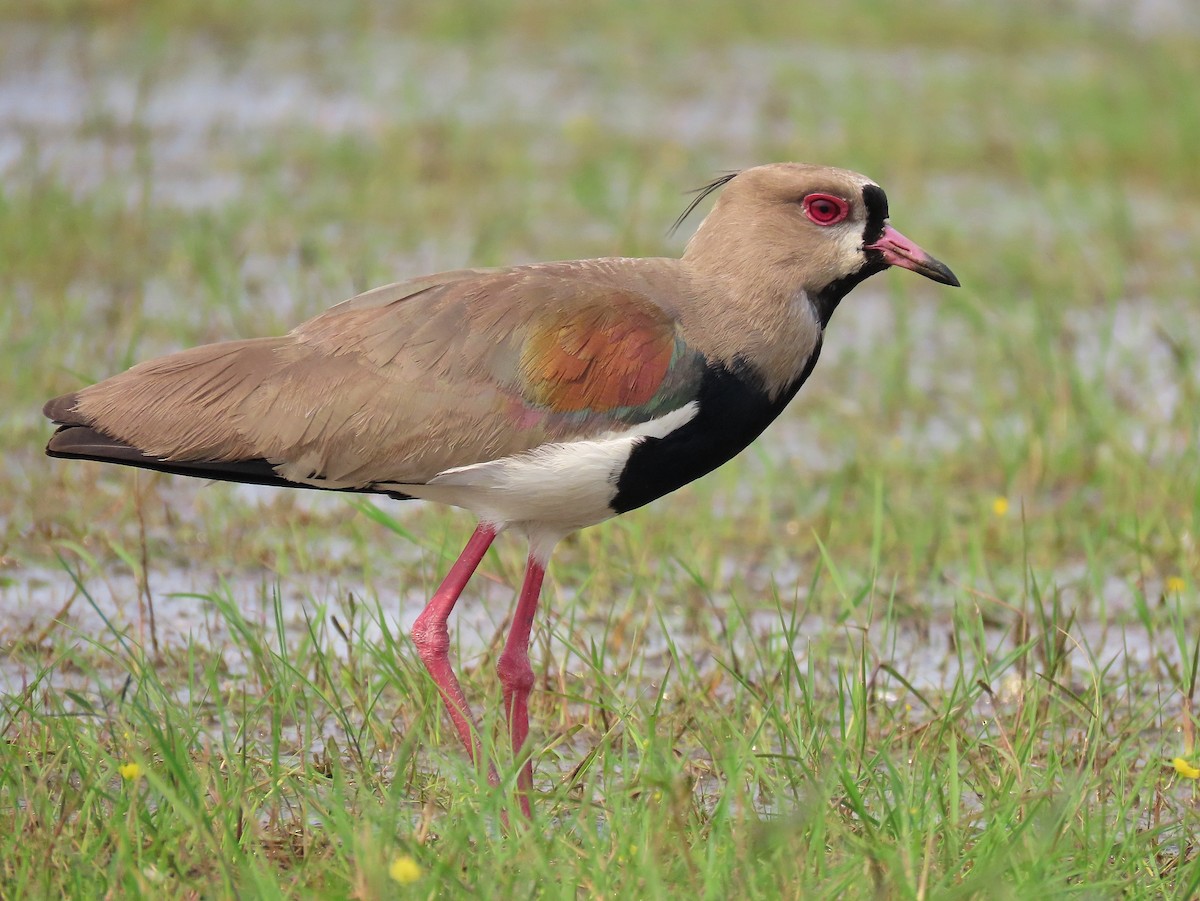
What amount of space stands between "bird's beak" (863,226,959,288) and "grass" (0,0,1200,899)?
0.76 meters

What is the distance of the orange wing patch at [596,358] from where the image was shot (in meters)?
4.11

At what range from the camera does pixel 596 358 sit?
413cm

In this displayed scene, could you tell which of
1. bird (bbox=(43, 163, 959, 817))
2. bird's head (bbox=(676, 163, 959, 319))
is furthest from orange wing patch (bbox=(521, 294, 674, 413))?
bird's head (bbox=(676, 163, 959, 319))

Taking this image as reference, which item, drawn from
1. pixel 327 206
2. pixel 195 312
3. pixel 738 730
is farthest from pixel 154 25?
pixel 738 730

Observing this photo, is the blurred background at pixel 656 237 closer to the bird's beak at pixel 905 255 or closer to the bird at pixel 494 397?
the bird at pixel 494 397

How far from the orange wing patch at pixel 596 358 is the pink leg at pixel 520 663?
437 millimetres

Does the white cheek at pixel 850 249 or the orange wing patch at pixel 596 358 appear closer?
the orange wing patch at pixel 596 358

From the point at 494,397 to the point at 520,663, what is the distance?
66 centimetres

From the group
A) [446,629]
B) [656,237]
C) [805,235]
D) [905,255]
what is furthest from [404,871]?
[656,237]

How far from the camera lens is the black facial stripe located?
4406mm

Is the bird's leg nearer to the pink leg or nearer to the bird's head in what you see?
the pink leg

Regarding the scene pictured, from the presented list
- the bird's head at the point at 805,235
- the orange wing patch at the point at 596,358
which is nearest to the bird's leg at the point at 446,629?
the orange wing patch at the point at 596,358

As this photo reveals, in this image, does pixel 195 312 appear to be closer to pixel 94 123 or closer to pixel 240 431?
pixel 94 123

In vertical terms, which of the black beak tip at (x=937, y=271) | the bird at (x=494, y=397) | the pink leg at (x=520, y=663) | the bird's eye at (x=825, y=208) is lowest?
the pink leg at (x=520, y=663)
